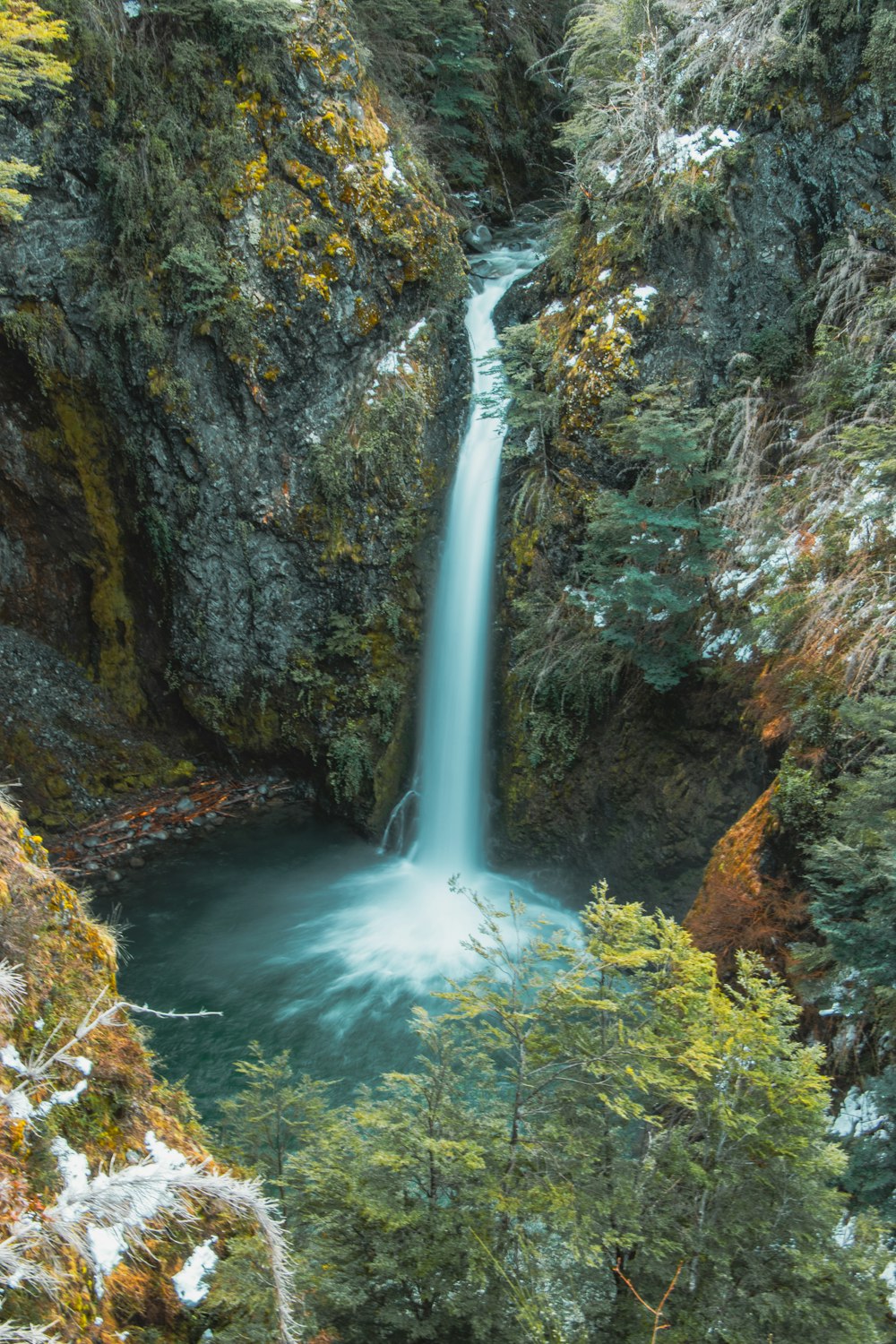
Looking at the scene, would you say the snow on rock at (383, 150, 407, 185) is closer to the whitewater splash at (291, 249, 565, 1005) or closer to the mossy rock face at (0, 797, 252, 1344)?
the whitewater splash at (291, 249, 565, 1005)

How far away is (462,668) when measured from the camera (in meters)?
9.26

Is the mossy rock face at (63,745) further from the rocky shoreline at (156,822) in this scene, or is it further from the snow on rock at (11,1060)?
the snow on rock at (11,1060)

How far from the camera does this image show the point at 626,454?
803 centimetres

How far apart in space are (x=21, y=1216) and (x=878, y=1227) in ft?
8.67

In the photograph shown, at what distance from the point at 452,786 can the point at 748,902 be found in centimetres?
432

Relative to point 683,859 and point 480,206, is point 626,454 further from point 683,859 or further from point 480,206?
point 480,206

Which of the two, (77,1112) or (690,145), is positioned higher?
(690,145)

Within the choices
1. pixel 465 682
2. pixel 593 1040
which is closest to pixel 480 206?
pixel 465 682

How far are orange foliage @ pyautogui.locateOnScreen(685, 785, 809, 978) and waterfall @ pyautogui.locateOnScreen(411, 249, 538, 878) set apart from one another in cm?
359

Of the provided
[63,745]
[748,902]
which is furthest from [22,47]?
[748,902]

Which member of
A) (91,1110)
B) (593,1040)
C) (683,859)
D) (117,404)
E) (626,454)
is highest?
(117,404)

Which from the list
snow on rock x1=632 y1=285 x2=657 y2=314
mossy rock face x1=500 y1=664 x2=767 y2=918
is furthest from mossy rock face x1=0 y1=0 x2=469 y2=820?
snow on rock x1=632 y1=285 x2=657 y2=314

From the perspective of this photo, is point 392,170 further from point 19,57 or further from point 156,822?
point 156,822

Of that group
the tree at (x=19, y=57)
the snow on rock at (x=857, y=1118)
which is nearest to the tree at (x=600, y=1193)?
the snow on rock at (x=857, y=1118)
